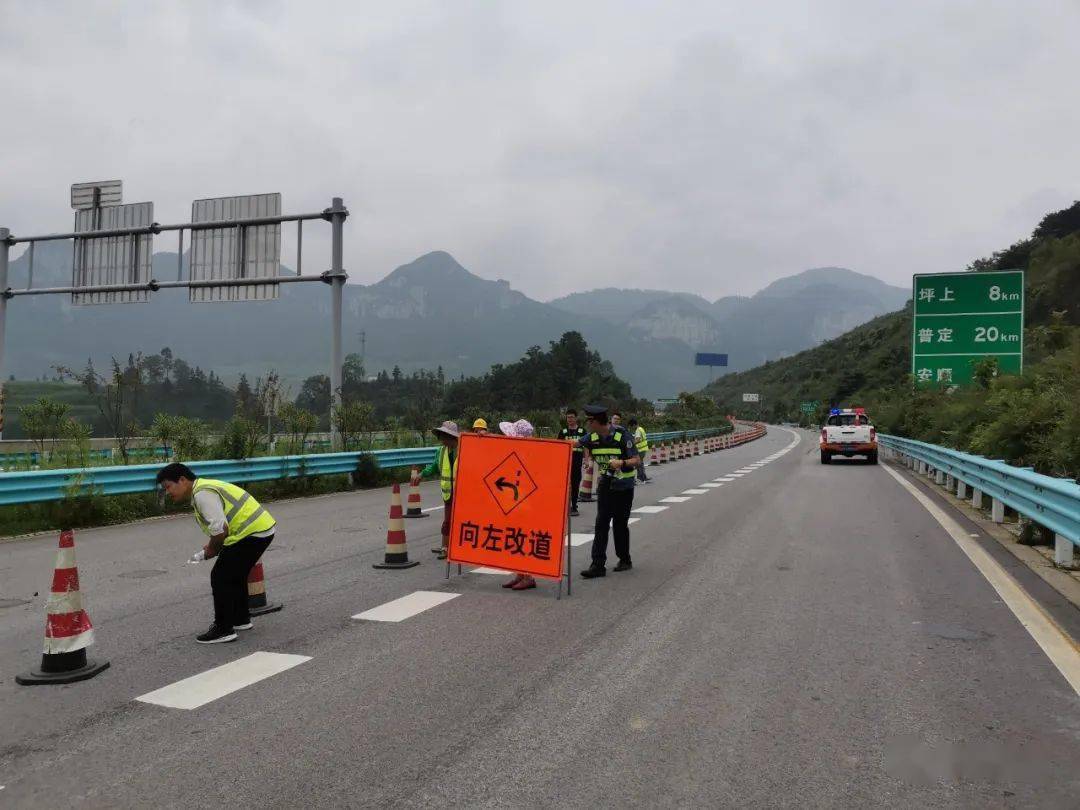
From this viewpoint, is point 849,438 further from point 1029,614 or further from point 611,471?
point 1029,614

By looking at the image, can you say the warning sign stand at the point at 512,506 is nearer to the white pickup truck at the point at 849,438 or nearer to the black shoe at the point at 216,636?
the black shoe at the point at 216,636

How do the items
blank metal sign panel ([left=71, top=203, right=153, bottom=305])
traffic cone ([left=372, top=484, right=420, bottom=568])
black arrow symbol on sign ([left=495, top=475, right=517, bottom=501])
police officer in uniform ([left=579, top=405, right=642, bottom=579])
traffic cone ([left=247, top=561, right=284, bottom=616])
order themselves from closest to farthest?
1. traffic cone ([left=247, top=561, right=284, bottom=616])
2. black arrow symbol on sign ([left=495, top=475, right=517, bottom=501])
3. police officer in uniform ([left=579, top=405, right=642, bottom=579])
4. traffic cone ([left=372, top=484, right=420, bottom=568])
5. blank metal sign panel ([left=71, top=203, right=153, bottom=305])

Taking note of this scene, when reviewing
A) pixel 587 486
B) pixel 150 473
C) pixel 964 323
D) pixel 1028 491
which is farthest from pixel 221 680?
pixel 964 323

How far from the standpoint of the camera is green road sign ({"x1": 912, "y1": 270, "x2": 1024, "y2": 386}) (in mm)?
24703

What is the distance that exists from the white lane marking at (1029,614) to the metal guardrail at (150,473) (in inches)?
444

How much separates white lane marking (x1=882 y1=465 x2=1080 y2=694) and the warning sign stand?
3586 mm

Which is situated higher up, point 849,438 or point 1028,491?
point 849,438

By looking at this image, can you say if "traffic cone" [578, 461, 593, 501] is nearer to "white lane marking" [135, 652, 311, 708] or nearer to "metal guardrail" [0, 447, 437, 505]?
"metal guardrail" [0, 447, 437, 505]

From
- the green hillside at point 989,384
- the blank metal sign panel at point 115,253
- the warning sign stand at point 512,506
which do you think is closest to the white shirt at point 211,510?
the warning sign stand at point 512,506

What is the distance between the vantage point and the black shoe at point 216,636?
5.82m

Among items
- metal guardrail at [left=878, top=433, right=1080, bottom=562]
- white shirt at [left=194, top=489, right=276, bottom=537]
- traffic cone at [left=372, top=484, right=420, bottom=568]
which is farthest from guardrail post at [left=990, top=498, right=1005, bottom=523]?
white shirt at [left=194, top=489, right=276, bottom=537]

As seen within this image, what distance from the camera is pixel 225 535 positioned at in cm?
576

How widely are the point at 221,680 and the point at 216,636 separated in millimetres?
948

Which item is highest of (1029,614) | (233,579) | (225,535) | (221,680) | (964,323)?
(964,323)
